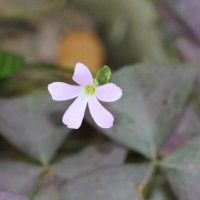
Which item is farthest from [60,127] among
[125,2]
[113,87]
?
[125,2]

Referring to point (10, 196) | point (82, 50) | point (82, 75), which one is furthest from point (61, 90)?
point (82, 50)

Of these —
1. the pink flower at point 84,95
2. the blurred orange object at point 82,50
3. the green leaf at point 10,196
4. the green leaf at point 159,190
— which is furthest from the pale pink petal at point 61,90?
the blurred orange object at point 82,50

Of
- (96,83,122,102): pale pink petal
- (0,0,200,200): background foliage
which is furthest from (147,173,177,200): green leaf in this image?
(96,83,122,102): pale pink petal

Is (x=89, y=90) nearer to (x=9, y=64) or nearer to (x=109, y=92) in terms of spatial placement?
(x=109, y=92)

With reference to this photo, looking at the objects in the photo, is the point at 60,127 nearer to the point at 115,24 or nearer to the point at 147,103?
the point at 147,103

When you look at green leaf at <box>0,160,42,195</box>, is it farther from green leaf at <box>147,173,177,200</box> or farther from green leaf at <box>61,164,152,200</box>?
green leaf at <box>147,173,177,200</box>
